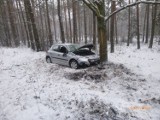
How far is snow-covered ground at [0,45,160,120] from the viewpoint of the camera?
216 inches

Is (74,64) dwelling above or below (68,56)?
below

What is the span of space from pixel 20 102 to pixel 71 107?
2096 mm

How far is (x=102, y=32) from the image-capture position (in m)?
10.8

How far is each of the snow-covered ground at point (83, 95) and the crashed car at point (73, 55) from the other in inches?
45.1

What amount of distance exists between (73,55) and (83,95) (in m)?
5.03

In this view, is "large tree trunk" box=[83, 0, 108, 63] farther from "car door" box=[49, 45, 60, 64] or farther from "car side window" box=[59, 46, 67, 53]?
"car door" box=[49, 45, 60, 64]

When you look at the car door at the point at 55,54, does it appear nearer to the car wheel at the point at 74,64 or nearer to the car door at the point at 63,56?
the car door at the point at 63,56

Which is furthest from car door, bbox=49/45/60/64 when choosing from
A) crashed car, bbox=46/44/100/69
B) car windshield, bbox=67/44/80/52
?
car windshield, bbox=67/44/80/52

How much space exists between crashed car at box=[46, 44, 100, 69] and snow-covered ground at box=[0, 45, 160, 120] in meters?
1.15

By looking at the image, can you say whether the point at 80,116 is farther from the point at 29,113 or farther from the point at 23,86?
the point at 23,86

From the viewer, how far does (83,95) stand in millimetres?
6691

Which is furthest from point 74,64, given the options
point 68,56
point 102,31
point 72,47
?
point 102,31

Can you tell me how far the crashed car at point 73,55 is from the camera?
11.1 meters

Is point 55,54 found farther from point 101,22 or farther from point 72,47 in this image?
point 101,22
